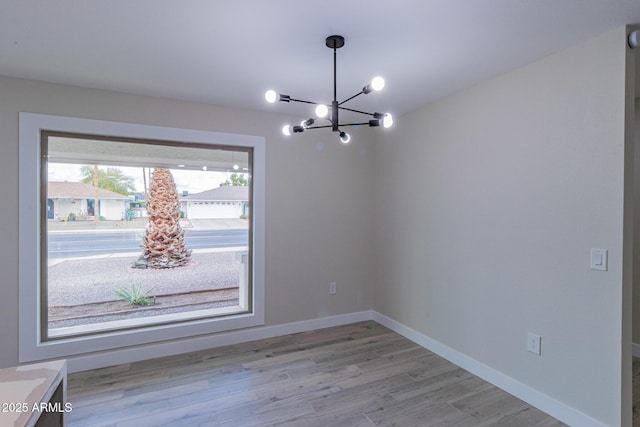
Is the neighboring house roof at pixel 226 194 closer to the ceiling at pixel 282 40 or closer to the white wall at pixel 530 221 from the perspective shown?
the ceiling at pixel 282 40

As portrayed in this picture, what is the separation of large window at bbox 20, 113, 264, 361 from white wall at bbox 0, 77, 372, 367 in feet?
0.30

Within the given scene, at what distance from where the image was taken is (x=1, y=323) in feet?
8.66

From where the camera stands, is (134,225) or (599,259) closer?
(599,259)

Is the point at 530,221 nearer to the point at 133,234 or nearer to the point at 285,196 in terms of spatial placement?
the point at 285,196

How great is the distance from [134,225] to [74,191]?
0.57m

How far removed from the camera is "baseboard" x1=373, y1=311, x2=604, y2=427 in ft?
7.03

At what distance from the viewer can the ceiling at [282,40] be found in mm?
1759

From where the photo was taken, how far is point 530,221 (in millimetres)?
2412

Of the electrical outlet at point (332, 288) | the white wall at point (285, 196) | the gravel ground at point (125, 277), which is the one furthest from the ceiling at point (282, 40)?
the electrical outlet at point (332, 288)

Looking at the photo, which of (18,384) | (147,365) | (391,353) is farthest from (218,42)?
(391,353)

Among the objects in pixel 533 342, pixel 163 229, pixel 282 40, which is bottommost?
pixel 533 342

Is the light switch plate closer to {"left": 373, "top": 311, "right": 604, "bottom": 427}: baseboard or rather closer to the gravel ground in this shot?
{"left": 373, "top": 311, "right": 604, "bottom": 427}: baseboard

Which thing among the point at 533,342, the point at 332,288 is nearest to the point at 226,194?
the point at 332,288

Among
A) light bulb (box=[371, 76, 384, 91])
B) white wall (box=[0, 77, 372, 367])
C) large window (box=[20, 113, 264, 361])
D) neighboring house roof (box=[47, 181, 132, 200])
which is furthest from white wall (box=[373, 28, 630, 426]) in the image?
neighboring house roof (box=[47, 181, 132, 200])
